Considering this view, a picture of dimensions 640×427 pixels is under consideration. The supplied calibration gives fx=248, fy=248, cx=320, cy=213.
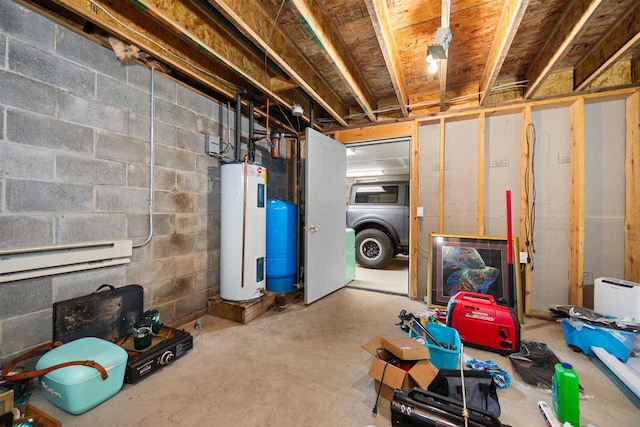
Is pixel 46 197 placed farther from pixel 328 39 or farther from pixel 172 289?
pixel 328 39

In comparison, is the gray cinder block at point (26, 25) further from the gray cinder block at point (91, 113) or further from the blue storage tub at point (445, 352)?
the blue storage tub at point (445, 352)

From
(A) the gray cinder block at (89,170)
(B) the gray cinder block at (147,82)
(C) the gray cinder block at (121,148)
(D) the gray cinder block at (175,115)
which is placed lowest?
(A) the gray cinder block at (89,170)

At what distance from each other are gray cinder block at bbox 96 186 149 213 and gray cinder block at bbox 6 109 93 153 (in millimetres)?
312

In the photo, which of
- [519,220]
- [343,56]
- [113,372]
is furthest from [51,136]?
[519,220]

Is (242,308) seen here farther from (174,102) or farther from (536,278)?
(536,278)

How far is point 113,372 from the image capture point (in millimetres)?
1438

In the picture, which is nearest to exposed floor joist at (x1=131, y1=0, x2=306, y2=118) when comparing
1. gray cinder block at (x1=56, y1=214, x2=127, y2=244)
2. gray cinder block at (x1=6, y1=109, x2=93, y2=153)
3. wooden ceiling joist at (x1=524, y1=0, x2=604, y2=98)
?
gray cinder block at (x1=6, y1=109, x2=93, y2=153)

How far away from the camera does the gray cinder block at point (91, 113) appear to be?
5.51ft

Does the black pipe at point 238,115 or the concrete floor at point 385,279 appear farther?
the concrete floor at point 385,279

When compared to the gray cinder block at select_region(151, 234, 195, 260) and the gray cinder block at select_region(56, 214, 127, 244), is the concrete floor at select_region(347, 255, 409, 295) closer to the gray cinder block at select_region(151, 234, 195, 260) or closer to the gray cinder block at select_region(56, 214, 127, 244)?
the gray cinder block at select_region(151, 234, 195, 260)

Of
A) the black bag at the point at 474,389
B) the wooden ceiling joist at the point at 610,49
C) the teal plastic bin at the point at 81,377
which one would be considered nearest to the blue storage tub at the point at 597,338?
the black bag at the point at 474,389

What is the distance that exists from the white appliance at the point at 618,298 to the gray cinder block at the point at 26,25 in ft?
15.4

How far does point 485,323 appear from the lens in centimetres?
201

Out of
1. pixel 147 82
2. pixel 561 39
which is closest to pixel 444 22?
pixel 561 39
